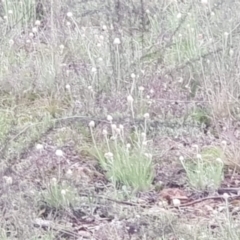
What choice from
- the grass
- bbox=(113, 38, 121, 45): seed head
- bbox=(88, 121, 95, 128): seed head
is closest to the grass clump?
the grass

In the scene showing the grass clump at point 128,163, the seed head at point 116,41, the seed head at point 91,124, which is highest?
the seed head at point 116,41

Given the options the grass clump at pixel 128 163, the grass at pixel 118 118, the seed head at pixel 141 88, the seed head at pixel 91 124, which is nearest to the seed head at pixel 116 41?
the grass at pixel 118 118

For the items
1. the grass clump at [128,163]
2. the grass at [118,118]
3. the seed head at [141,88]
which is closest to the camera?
the grass at [118,118]

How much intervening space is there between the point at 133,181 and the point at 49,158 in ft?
1.40

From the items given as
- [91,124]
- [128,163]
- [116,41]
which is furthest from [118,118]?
[116,41]

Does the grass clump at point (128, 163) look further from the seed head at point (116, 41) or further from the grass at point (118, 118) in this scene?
the seed head at point (116, 41)

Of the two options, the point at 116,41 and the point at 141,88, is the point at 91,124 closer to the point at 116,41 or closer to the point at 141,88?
the point at 141,88

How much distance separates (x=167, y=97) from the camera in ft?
13.3

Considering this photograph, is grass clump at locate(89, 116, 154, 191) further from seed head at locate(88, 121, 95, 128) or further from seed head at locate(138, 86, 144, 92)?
seed head at locate(138, 86, 144, 92)

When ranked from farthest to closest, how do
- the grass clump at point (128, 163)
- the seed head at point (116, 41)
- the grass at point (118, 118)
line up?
1. the seed head at point (116, 41)
2. the grass clump at point (128, 163)
3. the grass at point (118, 118)

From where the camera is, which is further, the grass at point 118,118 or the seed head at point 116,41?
the seed head at point 116,41

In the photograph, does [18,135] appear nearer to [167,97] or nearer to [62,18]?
[167,97]

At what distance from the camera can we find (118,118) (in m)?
3.76

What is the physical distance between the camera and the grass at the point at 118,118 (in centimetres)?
309
